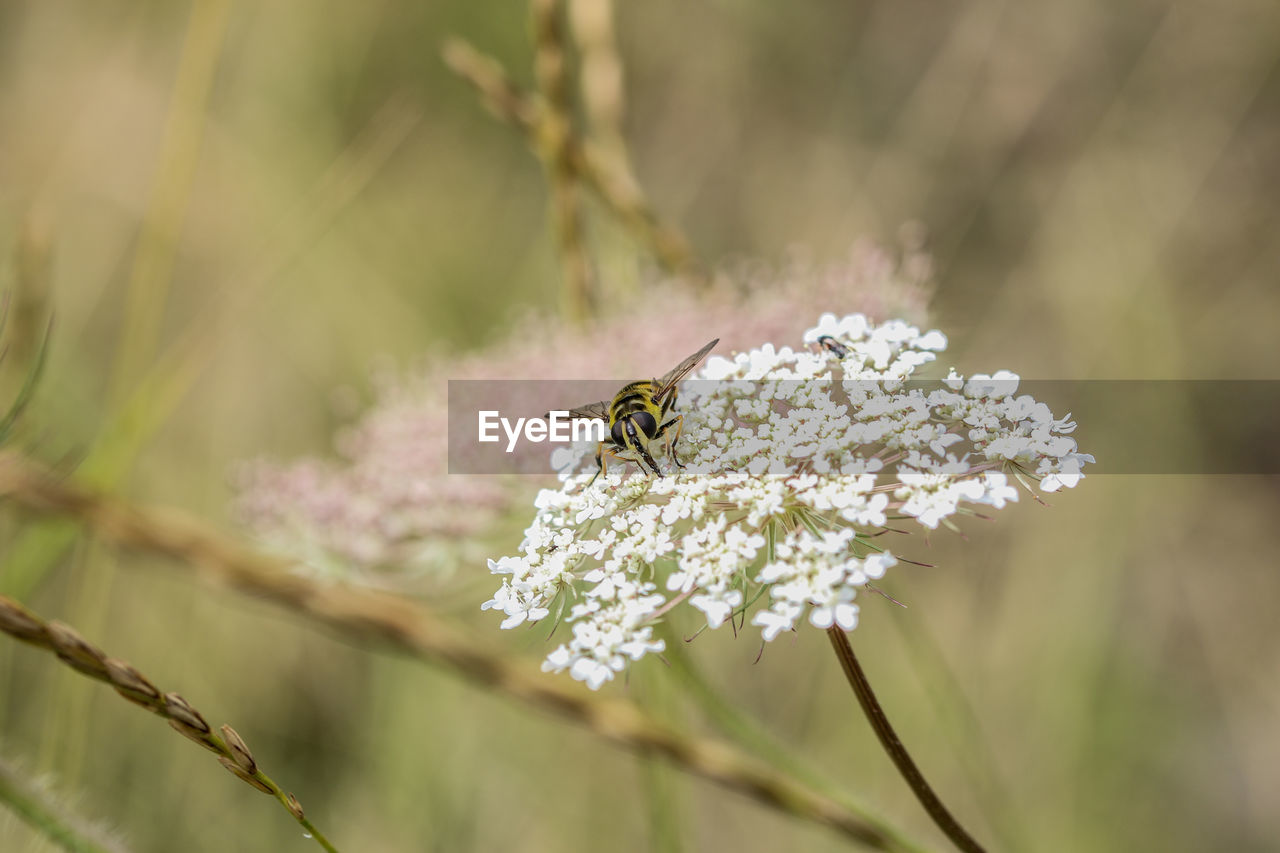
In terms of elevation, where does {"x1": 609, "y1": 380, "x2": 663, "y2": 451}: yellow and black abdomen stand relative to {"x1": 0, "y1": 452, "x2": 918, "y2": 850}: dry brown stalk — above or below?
above

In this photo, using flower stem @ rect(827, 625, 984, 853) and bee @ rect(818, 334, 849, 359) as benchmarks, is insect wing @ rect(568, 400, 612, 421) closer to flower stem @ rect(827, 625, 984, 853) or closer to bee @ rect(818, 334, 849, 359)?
bee @ rect(818, 334, 849, 359)

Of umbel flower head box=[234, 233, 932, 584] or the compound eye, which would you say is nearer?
the compound eye

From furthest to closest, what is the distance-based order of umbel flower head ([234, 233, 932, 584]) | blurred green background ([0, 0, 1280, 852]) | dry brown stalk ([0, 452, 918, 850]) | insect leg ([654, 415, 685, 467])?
blurred green background ([0, 0, 1280, 852]), umbel flower head ([234, 233, 932, 584]), dry brown stalk ([0, 452, 918, 850]), insect leg ([654, 415, 685, 467])

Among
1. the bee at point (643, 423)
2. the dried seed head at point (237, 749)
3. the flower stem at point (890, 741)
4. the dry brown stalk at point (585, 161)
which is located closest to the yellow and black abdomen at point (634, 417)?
the bee at point (643, 423)

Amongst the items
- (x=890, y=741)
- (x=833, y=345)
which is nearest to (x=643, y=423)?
(x=833, y=345)

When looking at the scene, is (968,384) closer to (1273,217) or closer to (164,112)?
(1273,217)

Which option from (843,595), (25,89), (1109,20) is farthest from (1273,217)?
(25,89)

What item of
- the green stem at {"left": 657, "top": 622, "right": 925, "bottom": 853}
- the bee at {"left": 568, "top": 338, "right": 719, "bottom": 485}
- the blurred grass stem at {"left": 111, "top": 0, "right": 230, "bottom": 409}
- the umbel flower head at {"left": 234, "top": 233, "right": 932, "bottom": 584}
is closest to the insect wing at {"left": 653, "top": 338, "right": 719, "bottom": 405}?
the bee at {"left": 568, "top": 338, "right": 719, "bottom": 485}
